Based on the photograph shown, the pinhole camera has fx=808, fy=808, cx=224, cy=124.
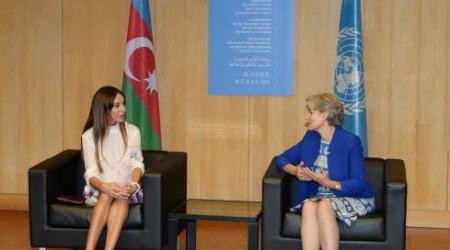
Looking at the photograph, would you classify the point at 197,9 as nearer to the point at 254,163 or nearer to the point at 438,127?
the point at 254,163

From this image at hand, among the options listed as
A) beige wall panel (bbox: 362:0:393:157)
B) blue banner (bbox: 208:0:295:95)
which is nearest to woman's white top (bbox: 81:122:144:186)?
blue banner (bbox: 208:0:295:95)

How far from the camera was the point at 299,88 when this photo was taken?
6.98 meters

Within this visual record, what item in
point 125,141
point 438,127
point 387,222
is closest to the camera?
point 387,222

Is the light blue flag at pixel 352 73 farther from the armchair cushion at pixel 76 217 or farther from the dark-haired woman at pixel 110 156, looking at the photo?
the armchair cushion at pixel 76 217

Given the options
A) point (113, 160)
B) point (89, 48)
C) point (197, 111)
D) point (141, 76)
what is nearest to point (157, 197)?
point (113, 160)

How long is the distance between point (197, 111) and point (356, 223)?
256 centimetres

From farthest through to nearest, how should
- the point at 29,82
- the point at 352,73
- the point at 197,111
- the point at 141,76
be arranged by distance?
the point at 29,82 < the point at 197,111 < the point at 141,76 < the point at 352,73

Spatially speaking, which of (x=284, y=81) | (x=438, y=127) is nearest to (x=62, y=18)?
(x=284, y=81)

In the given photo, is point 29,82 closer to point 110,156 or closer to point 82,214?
point 110,156

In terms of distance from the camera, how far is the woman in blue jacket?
4.93 meters

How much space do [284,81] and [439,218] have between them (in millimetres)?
1750

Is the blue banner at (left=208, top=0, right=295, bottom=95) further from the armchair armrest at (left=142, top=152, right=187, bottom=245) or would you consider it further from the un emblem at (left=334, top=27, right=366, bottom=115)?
the armchair armrest at (left=142, top=152, right=187, bottom=245)

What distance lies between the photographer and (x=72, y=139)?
742 cm

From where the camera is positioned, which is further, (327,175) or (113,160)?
(113,160)
